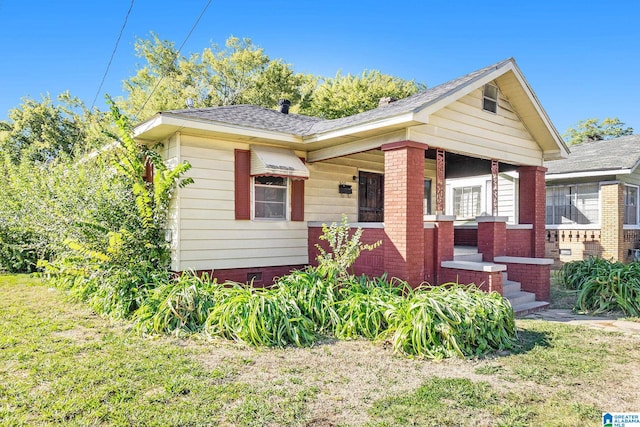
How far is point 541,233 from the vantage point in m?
10.4

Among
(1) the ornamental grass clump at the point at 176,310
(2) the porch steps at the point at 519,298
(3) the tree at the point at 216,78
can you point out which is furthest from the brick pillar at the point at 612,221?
(3) the tree at the point at 216,78

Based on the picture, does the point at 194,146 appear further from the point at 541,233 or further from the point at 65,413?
the point at 541,233

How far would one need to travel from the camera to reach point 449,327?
5008mm

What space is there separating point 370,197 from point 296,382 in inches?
291

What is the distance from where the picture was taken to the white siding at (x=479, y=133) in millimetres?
7785

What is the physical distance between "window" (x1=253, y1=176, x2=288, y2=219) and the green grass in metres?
3.80

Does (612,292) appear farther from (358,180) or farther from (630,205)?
(630,205)

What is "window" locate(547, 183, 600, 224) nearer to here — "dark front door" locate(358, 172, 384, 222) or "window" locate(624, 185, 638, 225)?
"window" locate(624, 185, 638, 225)

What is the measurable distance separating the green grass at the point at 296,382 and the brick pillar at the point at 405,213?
2084 millimetres

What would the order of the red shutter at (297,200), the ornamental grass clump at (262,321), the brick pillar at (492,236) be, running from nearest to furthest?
the ornamental grass clump at (262,321) < the brick pillar at (492,236) < the red shutter at (297,200)

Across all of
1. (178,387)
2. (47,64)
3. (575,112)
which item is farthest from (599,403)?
(575,112)

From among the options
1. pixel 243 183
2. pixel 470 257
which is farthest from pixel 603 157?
pixel 243 183

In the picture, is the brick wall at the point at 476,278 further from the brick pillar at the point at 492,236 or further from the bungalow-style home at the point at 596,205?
the bungalow-style home at the point at 596,205

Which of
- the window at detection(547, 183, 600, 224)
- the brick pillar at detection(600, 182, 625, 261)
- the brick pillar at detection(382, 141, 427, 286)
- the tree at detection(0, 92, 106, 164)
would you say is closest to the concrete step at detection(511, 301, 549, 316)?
the brick pillar at detection(382, 141, 427, 286)
